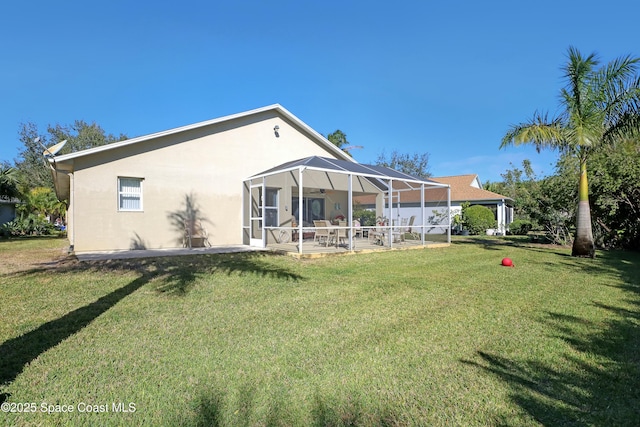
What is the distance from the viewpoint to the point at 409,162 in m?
45.5

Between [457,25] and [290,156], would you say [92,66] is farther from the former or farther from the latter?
[457,25]

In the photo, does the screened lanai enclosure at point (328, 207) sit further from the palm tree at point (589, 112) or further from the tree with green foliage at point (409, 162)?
the tree with green foliage at point (409, 162)

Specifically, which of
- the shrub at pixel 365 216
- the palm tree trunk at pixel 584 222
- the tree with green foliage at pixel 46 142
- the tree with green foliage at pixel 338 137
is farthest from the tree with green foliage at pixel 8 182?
the tree with green foliage at pixel 338 137

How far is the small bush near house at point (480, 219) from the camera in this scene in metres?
26.0

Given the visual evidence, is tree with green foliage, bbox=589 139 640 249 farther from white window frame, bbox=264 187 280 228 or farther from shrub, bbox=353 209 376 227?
white window frame, bbox=264 187 280 228

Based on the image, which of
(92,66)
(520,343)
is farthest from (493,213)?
(92,66)

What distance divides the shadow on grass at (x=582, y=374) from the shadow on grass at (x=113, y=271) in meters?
4.29

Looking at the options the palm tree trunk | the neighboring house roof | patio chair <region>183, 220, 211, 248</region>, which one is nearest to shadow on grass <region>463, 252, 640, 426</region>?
the palm tree trunk

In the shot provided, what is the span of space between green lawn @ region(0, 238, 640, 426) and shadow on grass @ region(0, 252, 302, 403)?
1.5 inches

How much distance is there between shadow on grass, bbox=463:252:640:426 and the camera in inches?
105

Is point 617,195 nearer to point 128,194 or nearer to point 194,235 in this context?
point 194,235

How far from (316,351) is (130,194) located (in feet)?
38.0

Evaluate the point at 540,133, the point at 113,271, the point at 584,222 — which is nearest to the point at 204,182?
the point at 113,271

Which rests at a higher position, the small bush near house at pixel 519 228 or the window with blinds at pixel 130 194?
the window with blinds at pixel 130 194
